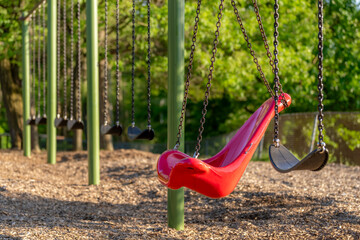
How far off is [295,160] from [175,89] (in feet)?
5.06

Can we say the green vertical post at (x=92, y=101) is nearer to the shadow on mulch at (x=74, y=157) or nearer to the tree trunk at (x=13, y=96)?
the shadow on mulch at (x=74, y=157)

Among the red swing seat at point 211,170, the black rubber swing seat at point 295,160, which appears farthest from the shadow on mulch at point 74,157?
the black rubber swing seat at point 295,160

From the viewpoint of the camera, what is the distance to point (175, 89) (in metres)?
4.68

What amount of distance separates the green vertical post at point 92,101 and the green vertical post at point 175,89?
276 centimetres

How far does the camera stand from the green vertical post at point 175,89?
15.2ft

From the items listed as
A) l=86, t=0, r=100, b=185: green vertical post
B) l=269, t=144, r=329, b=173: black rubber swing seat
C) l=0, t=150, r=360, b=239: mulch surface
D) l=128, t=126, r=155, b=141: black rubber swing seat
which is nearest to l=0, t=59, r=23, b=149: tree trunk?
l=0, t=150, r=360, b=239: mulch surface

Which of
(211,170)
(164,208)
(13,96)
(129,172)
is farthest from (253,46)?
(211,170)

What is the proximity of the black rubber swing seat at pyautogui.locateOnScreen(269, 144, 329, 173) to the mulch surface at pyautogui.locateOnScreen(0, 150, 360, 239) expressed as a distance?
3.18ft

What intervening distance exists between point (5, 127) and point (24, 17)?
17.2 meters

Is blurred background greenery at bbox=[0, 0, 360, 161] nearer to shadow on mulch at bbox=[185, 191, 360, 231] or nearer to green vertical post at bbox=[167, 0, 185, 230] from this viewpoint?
shadow on mulch at bbox=[185, 191, 360, 231]

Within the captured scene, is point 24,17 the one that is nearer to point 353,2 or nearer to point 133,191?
point 133,191

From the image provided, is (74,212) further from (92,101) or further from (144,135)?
(92,101)

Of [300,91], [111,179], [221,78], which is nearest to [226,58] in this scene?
[221,78]

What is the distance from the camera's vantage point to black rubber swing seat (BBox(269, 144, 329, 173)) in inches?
119
